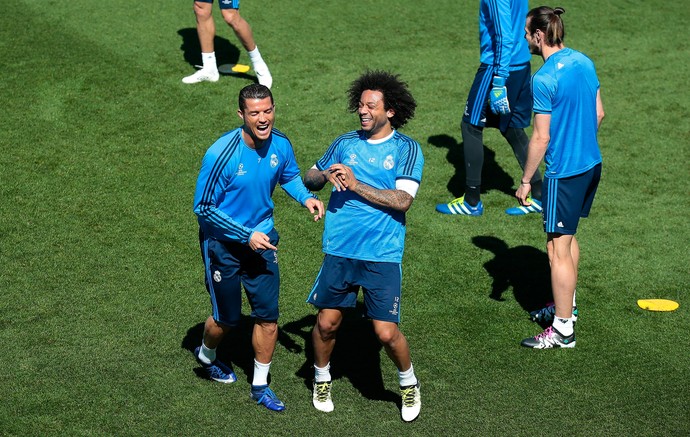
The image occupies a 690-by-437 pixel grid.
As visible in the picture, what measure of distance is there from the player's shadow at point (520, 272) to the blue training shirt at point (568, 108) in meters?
1.35

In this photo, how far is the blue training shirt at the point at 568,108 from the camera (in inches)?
286

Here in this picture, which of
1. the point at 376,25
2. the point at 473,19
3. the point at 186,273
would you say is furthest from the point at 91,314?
the point at 473,19

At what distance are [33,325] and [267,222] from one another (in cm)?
228

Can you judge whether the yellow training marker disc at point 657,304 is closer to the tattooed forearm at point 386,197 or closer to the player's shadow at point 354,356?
the player's shadow at point 354,356

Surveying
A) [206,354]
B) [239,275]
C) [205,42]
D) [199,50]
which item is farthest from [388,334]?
[199,50]

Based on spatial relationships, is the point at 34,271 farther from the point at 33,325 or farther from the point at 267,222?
the point at 267,222

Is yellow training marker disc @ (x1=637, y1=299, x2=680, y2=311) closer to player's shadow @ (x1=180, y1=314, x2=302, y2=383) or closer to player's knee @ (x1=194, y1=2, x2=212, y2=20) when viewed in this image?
player's shadow @ (x1=180, y1=314, x2=302, y2=383)

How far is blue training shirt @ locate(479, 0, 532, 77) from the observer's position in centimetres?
922

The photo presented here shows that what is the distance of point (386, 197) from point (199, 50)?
7004 mm

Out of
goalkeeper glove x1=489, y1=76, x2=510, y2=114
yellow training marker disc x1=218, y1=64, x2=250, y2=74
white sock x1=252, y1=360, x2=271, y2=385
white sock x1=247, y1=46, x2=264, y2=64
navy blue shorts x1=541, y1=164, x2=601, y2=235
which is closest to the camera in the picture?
white sock x1=252, y1=360, x2=271, y2=385

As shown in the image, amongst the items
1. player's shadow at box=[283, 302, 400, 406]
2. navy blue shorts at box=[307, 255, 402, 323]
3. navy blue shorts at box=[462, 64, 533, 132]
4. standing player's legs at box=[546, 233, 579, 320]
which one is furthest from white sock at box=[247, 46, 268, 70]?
navy blue shorts at box=[307, 255, 402, 323]

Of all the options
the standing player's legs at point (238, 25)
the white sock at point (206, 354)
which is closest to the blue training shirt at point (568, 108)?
the white sock at point (206, 354)

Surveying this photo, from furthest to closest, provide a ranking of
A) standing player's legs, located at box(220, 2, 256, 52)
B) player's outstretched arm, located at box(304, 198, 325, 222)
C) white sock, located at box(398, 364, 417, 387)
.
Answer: standing player's legs, located at box(220, 2, 256, 52) → white sock, located at box(398, 364, 417, 387) → player's outstretched arm, located at box(304, 198, 325, 222)

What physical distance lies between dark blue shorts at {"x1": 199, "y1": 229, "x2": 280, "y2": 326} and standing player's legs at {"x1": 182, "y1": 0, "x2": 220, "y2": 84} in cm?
545
